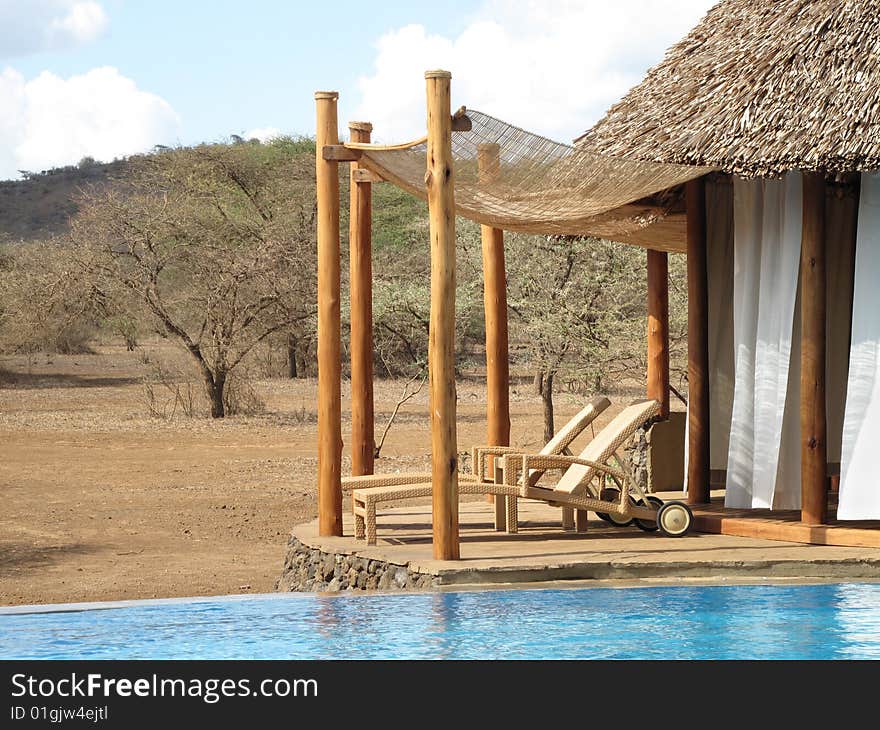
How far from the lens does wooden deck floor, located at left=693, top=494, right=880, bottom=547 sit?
7.43 m

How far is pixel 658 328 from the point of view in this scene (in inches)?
402

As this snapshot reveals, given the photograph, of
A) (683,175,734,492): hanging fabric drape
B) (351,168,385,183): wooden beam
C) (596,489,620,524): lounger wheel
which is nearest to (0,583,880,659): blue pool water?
(596,489,620,524): lounger wheel

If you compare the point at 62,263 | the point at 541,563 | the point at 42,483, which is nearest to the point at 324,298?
the point at 541,563

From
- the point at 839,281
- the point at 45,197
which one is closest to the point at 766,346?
the point at 839,281

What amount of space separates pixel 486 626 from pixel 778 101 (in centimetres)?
343

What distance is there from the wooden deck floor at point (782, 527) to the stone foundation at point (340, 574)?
2.18 metres

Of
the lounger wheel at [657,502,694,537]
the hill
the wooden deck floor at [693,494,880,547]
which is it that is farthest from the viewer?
the hill

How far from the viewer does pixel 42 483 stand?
46.0 feet

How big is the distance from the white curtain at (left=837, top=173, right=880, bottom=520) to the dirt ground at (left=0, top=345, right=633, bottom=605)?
3761 millimetres

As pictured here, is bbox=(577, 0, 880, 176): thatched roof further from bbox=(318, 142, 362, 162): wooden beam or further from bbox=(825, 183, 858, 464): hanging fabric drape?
bbox=(318, 142, 362, 162): wooden beam

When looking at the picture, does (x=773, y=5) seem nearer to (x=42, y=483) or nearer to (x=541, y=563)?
(x=541, y=563)

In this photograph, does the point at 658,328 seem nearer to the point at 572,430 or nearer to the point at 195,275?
the point at 572,430
